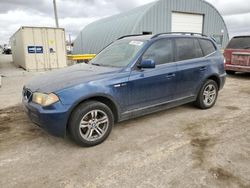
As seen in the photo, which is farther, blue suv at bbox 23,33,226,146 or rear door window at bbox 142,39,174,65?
rear door window at bbox 142,39,174,65

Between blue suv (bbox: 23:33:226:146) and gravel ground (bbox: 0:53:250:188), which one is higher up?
blue suv (bbox: 23:33:226:146)

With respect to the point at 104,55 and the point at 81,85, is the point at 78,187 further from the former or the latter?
the point at 104,55

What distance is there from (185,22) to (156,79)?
16.3 m

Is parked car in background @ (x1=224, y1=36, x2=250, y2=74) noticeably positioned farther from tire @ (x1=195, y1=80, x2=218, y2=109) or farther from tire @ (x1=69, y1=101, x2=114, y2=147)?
tire @ (x1=69, y1=101, x2=114, y2=147)

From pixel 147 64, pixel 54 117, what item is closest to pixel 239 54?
pixel 147 64

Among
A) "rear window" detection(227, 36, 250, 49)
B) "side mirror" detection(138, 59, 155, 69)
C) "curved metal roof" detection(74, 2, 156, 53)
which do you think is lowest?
"side mirror" detection(138, 59, 155, 69)

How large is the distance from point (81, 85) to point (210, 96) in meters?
3.41

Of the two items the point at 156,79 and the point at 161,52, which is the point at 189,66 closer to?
the point at 161,52

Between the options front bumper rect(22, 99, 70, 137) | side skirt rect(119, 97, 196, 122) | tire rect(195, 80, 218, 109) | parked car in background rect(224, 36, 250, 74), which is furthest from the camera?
parked car in background rect(224, 36, 250, 74)

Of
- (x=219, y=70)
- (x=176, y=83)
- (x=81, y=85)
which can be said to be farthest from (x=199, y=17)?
(x=81, y=85)

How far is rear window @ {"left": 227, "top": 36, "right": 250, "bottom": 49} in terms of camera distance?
29.8 ft

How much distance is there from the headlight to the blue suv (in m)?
0.01

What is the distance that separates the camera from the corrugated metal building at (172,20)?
55.7 ft

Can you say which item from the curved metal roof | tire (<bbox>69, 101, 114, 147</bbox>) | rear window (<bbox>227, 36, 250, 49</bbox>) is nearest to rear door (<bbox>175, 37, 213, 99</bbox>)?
tire (<bbox>69, 101, 114, 147</bbox>)
